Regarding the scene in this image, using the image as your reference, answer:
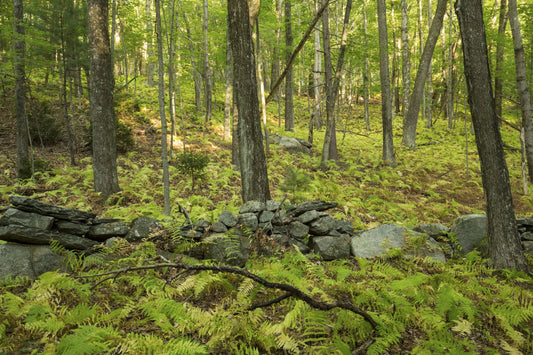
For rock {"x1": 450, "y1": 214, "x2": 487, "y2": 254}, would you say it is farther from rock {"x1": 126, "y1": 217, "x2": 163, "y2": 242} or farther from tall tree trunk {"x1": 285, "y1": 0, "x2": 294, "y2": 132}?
tall tree trunk {"x1": 285, "y1": 0, "x2": 294, "y2": 132}

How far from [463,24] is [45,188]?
34.8ft

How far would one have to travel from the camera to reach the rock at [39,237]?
3861 millimetres

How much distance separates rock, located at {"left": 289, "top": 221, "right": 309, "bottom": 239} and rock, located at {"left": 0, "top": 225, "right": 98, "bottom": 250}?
3374mm

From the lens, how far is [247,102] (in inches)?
225

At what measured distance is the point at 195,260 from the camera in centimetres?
432

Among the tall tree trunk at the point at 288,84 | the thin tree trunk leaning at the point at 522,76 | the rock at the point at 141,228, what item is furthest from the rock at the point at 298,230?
the tall tree trunk at the point at 288,84

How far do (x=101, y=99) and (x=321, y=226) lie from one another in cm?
636

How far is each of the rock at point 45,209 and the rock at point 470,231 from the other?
7.00 meters

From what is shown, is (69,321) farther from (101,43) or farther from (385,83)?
(385,83)

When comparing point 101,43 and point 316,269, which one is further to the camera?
point 101,43

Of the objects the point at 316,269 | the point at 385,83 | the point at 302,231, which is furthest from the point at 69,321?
the point at 385,83

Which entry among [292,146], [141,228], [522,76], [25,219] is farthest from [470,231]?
[292,146]

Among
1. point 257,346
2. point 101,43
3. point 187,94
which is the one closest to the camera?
point 257,346

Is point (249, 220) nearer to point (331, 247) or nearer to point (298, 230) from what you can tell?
point (298, 230)
